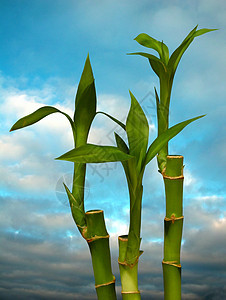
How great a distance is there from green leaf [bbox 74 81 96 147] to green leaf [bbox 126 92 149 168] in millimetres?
115

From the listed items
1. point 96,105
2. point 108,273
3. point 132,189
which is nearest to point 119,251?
point 108,273

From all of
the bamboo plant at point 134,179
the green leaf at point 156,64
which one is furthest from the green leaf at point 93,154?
the green leaf at point 156,64

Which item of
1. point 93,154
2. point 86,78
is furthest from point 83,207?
point 86,78

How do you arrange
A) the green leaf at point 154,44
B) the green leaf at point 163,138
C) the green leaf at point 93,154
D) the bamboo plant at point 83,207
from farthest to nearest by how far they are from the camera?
the green leaf at point 154,44, the bamboo plant at point 83,207, the green leaf at point 163,138, the green leaf at point 93,154

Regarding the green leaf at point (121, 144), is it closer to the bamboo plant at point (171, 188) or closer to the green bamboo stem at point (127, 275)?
the bamboo plant at point (171, 188)

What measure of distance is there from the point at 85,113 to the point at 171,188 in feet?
1.11

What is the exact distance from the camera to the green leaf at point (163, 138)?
38.7 inches

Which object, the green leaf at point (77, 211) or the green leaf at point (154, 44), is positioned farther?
the green leaf at point (154, 44)

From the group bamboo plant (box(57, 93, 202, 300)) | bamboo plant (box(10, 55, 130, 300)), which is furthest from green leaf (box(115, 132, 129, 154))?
bamboo plant (box(10, 55, 130, 300))

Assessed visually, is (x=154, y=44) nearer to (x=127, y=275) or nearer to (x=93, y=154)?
(x=93, y=154)

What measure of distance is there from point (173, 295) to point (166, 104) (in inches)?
23.1

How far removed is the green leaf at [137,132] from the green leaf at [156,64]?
0.57 feet

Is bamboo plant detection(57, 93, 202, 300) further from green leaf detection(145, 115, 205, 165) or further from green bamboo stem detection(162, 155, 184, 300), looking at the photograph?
green bamboo stem detection(162, 155, 184, 300)

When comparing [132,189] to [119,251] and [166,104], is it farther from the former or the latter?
[166,104]
